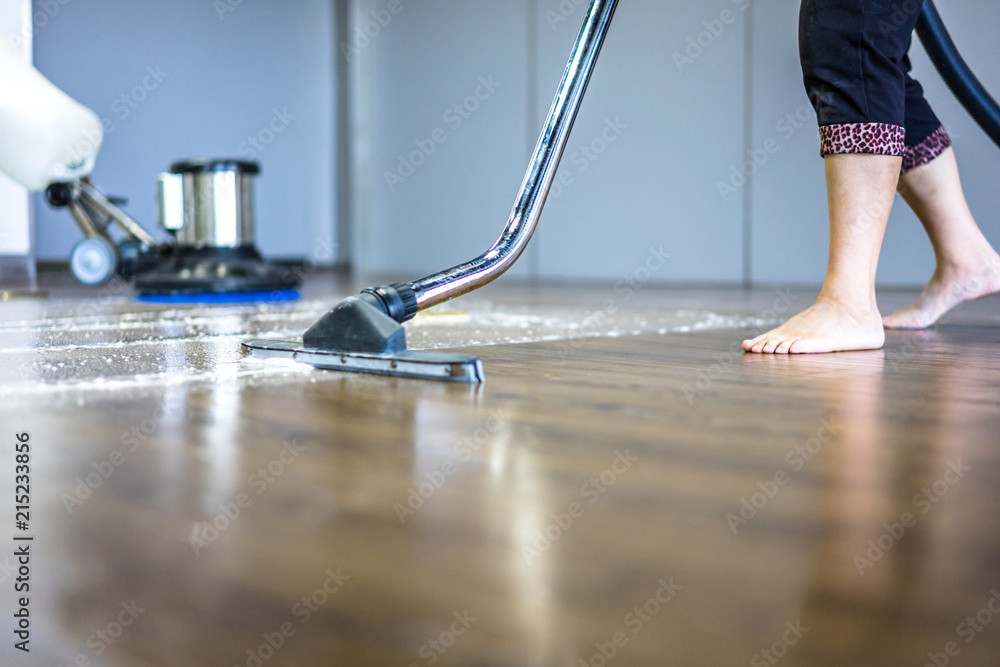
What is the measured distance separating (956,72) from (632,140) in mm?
2186

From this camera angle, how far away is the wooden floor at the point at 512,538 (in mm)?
353

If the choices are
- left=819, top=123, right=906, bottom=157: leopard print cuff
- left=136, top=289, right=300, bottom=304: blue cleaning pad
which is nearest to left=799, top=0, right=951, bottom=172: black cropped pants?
left=819, top=123, right=906, bottom=157: leopard print cuff

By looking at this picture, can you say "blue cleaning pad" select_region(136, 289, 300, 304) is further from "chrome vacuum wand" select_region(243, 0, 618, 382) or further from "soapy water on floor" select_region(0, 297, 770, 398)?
"chrome vacuum wand" select_region(243, 0, 618, 382)

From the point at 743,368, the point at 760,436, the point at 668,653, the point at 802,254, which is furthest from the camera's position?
the point at 802,254

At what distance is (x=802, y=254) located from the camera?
3.28 metres

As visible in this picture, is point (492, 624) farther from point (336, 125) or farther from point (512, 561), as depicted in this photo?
point (336, 125)

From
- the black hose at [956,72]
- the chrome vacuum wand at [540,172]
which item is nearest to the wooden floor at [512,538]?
the chrome vacuum wand at [540,172]

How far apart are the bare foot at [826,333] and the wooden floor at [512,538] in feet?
1.50

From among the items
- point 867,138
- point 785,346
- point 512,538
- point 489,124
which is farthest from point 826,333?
point 489,124

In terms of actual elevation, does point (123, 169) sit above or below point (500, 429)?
above

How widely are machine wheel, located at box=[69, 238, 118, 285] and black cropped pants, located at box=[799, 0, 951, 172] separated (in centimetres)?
239

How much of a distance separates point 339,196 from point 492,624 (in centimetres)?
511

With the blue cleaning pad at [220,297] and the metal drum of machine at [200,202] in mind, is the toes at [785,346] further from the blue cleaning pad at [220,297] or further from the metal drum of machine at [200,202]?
the metal drum of machine at [200,202]

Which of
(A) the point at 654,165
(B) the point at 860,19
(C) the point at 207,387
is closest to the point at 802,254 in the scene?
(A) the point at 654,165
